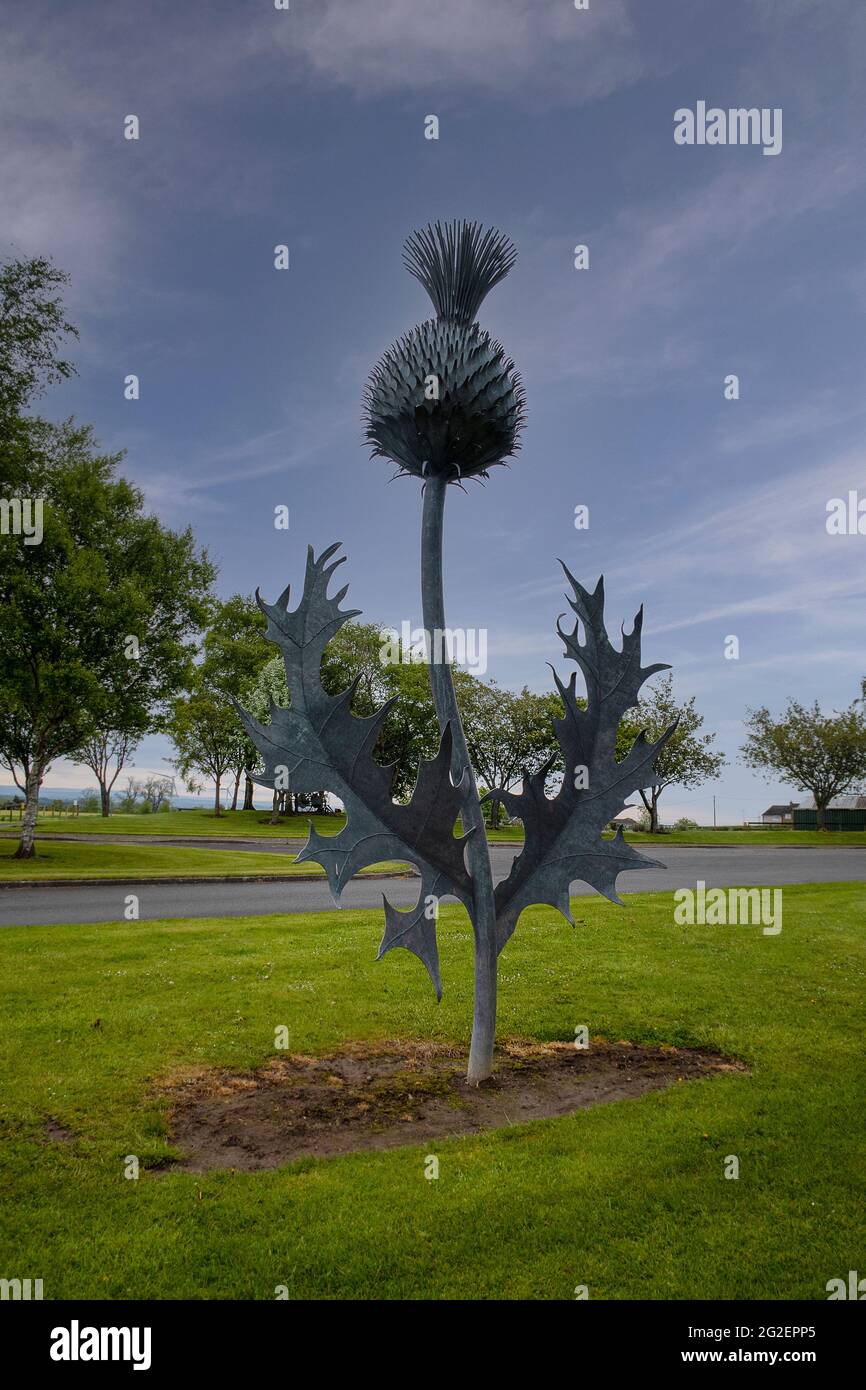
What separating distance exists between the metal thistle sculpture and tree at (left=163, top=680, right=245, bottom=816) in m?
49.1

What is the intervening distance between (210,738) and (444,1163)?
5637 cm

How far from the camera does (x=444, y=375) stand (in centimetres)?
589

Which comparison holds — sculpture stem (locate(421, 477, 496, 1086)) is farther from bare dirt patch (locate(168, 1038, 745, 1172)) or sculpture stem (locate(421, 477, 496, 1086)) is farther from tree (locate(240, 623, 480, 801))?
tree (locate(240, 623, 480, 801))

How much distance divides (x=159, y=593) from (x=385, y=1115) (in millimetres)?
26257

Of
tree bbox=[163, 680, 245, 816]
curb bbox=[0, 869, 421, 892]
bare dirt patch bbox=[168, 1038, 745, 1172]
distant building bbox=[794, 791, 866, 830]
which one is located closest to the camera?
bare dirt patch bbox=[168, 1038, 745, 1172]

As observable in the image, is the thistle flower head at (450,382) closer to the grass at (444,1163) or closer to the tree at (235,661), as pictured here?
the grass at (444,1163)

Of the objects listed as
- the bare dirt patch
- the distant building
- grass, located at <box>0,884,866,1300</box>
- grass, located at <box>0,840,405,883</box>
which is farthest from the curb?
the distant building

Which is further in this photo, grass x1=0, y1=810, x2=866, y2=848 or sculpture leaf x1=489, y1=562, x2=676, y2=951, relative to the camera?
grass x1=0, y1=810, x2=866, y2=848

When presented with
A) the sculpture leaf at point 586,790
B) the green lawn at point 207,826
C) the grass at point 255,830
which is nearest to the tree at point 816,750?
the grass at point 255,830

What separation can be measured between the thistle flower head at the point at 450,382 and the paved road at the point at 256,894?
37.6ft

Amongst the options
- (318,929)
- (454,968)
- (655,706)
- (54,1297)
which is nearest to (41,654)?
(318,929)

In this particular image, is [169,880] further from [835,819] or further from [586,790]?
[835,819]

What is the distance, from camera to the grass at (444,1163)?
3.87 m

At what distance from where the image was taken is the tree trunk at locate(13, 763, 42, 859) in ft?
88.4
